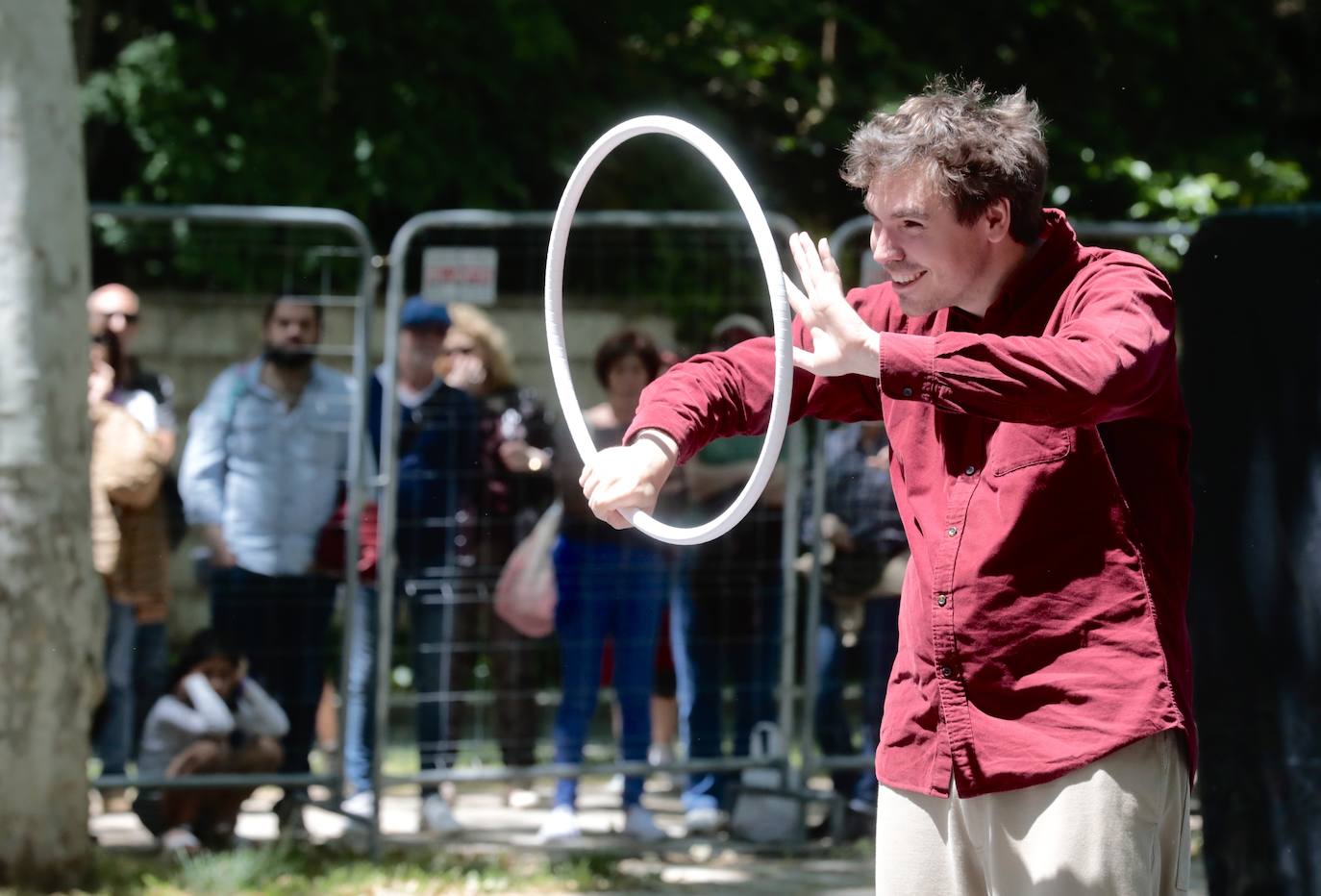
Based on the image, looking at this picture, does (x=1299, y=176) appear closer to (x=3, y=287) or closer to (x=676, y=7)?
(x=676, y=7)

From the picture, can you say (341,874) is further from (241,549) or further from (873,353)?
(873,353)

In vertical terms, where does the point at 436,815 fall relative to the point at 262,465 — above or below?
below

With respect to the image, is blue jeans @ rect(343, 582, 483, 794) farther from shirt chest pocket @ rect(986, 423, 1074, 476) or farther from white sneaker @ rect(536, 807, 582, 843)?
shirt chest pocket @ rect(986, 423, 1074, 476)

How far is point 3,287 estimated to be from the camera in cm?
534

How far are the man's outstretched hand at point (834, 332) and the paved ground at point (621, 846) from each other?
12.0 feet

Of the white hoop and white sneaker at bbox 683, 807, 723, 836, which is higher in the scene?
the white hoop

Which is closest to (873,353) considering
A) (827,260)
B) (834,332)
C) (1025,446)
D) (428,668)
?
(834,332)

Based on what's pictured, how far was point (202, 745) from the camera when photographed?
618cm

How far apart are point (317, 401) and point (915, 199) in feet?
13.4

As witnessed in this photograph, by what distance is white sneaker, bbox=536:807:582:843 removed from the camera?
21.0 ft

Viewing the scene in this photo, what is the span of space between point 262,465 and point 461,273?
1.04m

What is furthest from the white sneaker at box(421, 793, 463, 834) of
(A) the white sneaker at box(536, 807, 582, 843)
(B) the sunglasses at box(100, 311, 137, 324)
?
(B) the sunglasses at box(100, 311, 137, 324)

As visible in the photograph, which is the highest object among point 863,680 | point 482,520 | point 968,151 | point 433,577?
point 968,151

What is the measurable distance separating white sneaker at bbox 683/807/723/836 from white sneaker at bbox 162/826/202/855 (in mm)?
1866
